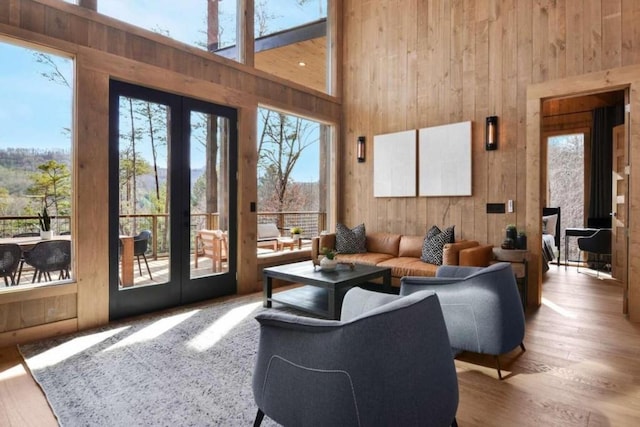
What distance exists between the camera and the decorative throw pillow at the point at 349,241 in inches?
212

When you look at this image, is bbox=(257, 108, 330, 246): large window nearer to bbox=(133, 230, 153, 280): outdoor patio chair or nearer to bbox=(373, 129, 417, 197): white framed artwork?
bbox=(373, 129, 417, 197): white framed artwork

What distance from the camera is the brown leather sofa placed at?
4203 mm

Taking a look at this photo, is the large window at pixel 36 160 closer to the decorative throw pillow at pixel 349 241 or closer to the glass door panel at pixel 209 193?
the glass door panel at pixel 209 193

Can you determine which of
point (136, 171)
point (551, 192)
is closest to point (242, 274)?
point (136, 171)

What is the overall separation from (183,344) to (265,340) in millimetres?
1696

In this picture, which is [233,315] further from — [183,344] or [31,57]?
[31,57]

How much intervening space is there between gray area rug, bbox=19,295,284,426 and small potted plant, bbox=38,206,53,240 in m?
0.93

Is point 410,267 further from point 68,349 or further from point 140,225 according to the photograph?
point 68,349

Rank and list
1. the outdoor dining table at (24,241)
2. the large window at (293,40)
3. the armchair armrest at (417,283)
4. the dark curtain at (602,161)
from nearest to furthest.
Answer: the armchair armrest at (417,283) < the outdoor dining table at (24,241) < the large window at (293,40) < the dark curtain at (602,161)

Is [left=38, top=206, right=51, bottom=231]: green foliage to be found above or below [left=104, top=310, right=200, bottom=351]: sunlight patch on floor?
above

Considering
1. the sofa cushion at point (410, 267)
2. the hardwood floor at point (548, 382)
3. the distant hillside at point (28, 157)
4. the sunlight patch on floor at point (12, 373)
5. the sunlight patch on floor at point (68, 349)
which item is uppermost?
the distant hillside at point (28, 157)

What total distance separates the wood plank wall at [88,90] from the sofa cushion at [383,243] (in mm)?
2987

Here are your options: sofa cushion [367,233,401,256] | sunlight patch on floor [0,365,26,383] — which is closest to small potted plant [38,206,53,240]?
sunlight patch on floor [0,365,26,383]

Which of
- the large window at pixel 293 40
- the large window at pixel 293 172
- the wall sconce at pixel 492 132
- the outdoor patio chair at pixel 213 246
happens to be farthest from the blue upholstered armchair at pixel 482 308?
the large window at pixel 293 40
